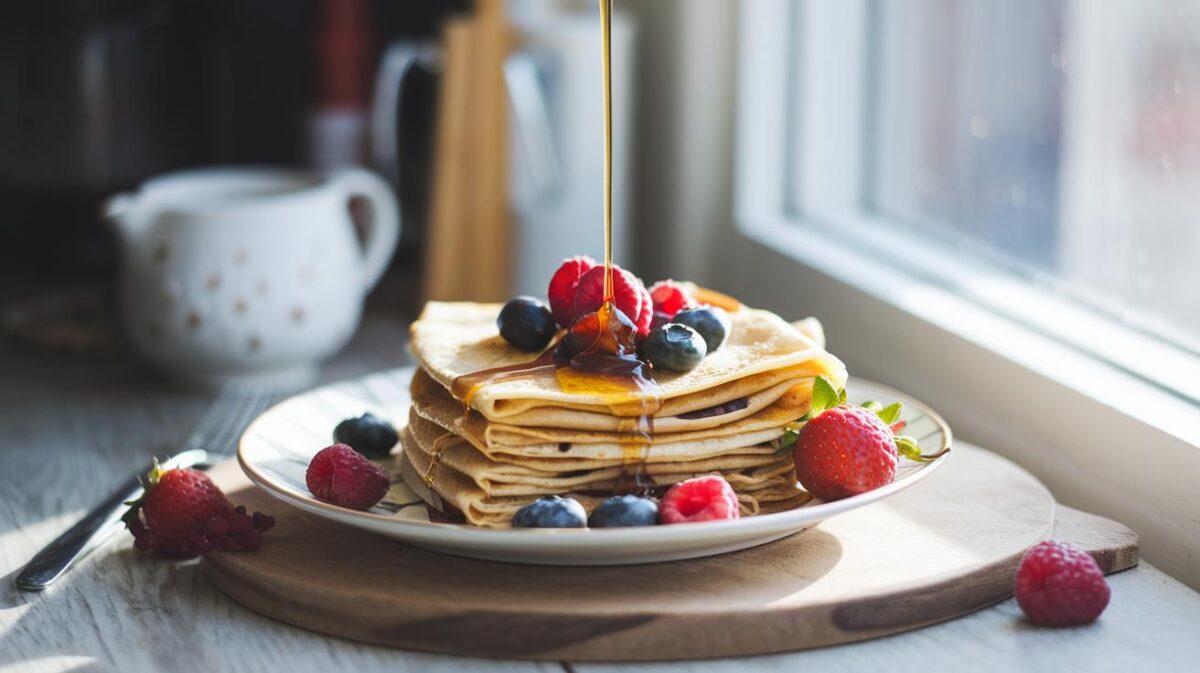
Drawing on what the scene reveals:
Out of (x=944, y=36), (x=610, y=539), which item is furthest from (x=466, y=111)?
(x=610, y=539)

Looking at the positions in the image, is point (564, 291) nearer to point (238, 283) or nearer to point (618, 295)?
point (618, 295)

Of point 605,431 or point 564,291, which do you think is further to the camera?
point 564,291

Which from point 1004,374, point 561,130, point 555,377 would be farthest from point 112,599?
point 561,130

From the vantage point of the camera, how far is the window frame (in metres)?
0.95

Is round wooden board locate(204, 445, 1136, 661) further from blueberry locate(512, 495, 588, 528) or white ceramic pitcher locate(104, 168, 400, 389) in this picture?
white ceramic pitcher locate(104, 168, 400, 389)

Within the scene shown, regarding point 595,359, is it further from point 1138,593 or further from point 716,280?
point 716,280

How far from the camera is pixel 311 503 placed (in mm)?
843

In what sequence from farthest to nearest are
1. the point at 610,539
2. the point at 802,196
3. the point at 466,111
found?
the point at 466,111
the point at 802,196
the point at 610,539

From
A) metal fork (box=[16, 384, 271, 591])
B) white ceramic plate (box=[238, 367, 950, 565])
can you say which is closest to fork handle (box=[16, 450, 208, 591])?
metal fork (box=[16, 384, 271, 591])

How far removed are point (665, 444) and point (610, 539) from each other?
9 centimetres

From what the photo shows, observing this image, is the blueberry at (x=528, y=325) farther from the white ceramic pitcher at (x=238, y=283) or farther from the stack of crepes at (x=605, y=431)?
the white ceramic pitcher at (x=238, y=283)

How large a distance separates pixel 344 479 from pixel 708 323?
245mm

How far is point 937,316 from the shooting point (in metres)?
1.17

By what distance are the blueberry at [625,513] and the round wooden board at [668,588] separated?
4cm
